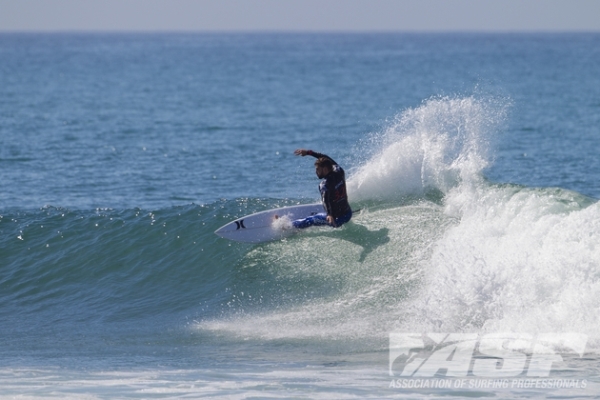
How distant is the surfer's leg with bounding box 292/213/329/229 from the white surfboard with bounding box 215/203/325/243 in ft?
0.56

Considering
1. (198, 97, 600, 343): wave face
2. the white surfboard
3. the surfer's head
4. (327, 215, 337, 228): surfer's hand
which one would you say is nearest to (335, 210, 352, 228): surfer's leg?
(327, 215, 337, 228): surfer's hand

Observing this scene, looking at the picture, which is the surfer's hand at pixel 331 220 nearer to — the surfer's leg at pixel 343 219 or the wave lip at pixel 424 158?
the surfer's leg at pixel 343 219

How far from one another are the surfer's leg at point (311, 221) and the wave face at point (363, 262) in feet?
1.16

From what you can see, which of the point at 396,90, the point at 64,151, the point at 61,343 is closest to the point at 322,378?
the point at 61,343

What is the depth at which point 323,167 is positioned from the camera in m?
15.8

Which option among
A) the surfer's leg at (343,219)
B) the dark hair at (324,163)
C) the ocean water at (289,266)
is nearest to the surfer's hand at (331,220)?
the surfer's leg at (343,219)

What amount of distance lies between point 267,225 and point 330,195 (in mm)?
1675

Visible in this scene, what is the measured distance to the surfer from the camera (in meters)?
15.9

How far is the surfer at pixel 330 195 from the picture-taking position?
15859 mm

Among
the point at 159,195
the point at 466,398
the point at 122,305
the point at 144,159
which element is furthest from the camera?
the point at 144,159

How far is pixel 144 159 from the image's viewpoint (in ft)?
97.7

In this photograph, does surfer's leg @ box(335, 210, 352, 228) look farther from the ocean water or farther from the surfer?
the ocean water

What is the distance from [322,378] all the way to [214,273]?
6.01m

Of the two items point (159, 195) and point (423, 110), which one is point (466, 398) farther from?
point (159, 195)
